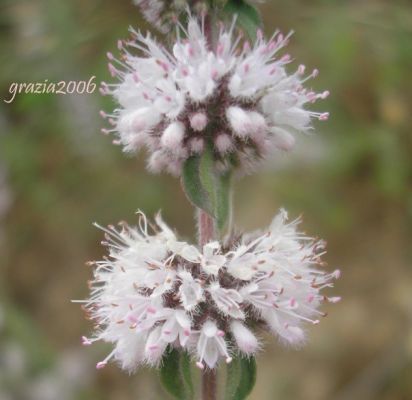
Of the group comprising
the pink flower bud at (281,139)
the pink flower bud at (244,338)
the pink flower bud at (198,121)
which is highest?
the pink flower bud at (281,139)

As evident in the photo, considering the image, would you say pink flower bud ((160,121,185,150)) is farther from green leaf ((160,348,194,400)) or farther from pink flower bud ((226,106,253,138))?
green leaf ((160,348,194,400))

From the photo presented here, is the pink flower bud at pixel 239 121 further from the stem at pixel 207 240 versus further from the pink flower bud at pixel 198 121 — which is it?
the stem at pixel 207 240

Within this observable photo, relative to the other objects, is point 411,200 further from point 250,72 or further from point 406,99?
point 250,72

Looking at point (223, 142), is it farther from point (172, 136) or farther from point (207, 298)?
point (207, 298)

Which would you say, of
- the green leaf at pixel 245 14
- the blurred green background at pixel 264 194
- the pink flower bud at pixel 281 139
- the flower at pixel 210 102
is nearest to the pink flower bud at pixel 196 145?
the flower at pixel 210 102

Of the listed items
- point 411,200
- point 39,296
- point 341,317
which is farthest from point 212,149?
point 39,296

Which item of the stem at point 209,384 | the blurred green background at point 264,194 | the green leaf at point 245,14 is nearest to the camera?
the green leaf at point 245,14
